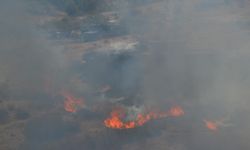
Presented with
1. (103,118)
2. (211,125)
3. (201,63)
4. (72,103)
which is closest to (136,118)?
(103,118)

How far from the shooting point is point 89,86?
951 inches

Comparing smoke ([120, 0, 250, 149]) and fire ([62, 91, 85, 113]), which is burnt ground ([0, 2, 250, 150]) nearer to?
smoke ([120, 0, 250, 149])

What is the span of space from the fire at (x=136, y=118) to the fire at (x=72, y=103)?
111 inches

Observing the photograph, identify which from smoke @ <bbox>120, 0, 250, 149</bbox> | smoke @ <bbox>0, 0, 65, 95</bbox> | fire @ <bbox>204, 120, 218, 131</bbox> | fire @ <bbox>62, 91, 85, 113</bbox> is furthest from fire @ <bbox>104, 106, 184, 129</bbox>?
smoke @ <bbox>0, 0, 65, 95</bbox>

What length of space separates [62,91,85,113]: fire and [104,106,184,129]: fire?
2.82 meters

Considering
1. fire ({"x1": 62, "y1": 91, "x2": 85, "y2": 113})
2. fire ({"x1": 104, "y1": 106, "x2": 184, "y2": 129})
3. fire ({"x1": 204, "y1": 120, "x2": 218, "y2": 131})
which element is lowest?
fire ({"x1": 204, "y1": 120, "x2": 218, "y2": 131})

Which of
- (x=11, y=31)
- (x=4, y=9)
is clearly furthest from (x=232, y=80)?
(x=4, y=9)

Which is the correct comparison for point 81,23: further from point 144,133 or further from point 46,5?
point 144,133

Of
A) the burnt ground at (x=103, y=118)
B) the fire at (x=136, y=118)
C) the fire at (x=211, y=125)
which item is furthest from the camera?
the fire at (x=136, y=118)

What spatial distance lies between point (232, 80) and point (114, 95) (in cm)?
790

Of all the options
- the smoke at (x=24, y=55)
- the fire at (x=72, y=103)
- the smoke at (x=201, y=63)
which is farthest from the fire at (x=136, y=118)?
the smoke at (x=24, y=55)

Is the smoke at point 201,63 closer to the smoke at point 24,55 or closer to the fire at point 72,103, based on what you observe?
the fire at point 72,103

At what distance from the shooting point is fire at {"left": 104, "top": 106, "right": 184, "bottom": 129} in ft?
60.3

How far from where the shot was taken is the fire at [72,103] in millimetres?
21108
